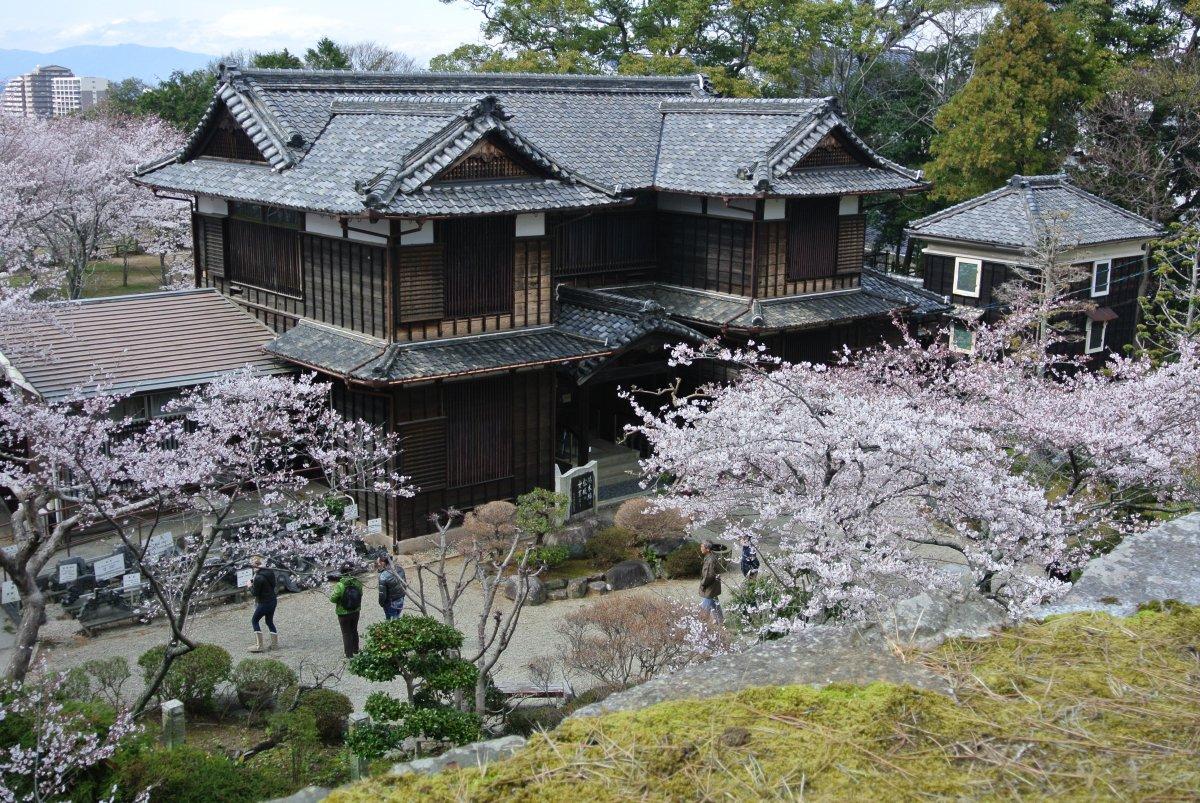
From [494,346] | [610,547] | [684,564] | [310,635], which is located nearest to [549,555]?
[610,547]

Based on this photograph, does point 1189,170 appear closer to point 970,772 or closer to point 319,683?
point 319,683

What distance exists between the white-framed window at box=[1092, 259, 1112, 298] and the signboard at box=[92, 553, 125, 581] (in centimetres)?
2702

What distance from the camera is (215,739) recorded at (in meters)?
13.5

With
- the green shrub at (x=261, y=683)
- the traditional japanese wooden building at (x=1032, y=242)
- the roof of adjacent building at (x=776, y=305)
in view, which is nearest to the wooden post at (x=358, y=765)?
the green shrub at (x=261, y=683)

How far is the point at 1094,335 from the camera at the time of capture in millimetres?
32344

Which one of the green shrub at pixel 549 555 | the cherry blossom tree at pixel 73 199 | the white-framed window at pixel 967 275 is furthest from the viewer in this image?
the white-framed window at pixel 967 275

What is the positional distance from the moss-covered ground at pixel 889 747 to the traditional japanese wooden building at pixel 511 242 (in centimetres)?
1472

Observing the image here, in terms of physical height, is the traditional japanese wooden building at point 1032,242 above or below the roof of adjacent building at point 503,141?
below

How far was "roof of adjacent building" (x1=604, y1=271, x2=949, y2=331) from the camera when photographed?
23.7 m

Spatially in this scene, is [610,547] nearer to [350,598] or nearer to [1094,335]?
[350,598]

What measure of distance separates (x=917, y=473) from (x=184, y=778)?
8.71m

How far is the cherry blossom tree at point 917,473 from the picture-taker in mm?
12586

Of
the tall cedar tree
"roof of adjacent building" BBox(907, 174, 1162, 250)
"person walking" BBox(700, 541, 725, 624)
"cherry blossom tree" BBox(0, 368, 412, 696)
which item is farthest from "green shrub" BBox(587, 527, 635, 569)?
the tall cedar tree

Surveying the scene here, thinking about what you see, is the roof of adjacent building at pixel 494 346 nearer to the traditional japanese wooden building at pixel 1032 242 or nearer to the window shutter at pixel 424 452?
the window shutter at pixel 424 452
